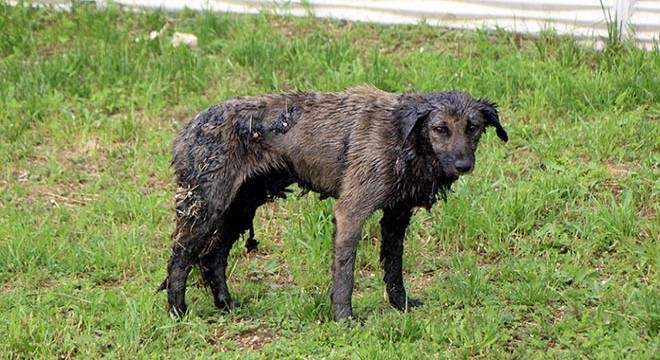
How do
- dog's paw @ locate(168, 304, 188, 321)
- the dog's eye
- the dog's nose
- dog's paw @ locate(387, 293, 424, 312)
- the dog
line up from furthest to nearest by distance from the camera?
dog's paw @ locate(387, 293, 424, 312) → dog's paw @ locate(168, 304, 188, 321) → the dog → the dog's eye → the dog's nose

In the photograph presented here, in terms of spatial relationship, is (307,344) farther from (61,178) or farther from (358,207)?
(61,178)

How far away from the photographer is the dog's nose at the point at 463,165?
19.9 ft

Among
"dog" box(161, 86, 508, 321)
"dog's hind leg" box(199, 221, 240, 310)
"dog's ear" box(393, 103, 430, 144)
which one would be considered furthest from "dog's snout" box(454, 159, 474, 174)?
"dog's hind leg" box(199, 221, 240, 310)

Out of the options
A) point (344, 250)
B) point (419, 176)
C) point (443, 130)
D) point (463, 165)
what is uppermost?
point (443, 130)

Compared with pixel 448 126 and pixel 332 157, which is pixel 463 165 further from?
pixel 332 157

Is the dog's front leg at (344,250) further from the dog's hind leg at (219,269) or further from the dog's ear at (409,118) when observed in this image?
the dog's hind leg at (219,269)

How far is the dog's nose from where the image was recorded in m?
6.05

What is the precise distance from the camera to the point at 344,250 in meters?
6.43

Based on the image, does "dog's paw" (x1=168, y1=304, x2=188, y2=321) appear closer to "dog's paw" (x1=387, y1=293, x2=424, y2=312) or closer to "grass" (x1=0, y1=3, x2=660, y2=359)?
"grass" (x1=0, y1=3, x2=660, y2=359)

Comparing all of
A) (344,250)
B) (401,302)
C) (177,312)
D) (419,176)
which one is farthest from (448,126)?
(177,312)

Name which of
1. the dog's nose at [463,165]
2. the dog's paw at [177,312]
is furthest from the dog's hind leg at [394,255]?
the dog's paw at [177,312]

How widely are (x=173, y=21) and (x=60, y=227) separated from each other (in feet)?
11.8

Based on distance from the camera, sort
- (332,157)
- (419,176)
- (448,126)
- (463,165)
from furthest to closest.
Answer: (332,157)
(419,176)
(448,126)
(463,165)

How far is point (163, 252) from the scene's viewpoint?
25.2ft
